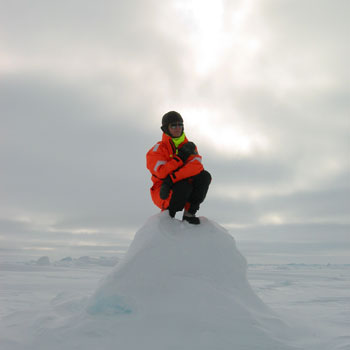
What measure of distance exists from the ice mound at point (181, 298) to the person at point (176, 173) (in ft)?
0.77

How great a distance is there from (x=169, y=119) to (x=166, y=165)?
2.29 ft

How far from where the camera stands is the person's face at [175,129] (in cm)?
412

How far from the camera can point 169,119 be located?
413cm

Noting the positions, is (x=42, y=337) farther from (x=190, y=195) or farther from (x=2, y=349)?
(x=190, y=195)

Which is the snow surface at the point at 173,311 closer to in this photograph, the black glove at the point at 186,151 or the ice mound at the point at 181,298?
the ice mound at the point at 181,298

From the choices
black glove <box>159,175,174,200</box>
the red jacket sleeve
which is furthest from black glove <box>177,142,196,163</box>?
black glove <box>159,175,174,200</box>

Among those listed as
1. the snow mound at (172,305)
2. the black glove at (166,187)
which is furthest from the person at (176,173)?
the snow mound at (172,305)

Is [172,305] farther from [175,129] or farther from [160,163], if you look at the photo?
[175,129]

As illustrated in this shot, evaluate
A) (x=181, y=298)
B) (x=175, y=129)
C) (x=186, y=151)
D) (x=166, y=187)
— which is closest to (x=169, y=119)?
(x=175, y=129)

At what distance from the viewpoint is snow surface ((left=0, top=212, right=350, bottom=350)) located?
2.71 m

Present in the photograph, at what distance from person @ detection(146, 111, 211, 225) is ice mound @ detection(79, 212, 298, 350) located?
23 centimetres

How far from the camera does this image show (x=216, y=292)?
3.23 m

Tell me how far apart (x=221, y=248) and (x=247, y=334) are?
105 centimetres

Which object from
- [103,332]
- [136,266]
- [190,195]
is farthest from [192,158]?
[103,332]
